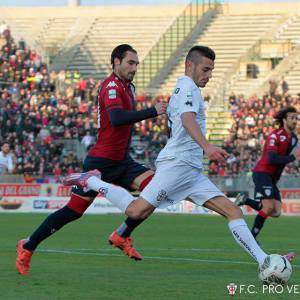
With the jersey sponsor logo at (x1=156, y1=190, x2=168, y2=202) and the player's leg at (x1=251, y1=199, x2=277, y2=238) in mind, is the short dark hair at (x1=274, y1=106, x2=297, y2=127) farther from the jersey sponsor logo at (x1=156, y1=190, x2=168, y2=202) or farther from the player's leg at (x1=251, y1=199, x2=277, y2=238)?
the jersey sponsor logo at (x1=156, y1=190, x2=168, y2=202)

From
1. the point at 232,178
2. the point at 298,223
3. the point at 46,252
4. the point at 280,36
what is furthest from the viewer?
the point at 280,36

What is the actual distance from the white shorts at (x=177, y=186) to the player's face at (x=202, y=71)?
0.81m

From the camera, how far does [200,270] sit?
12367 millimetres

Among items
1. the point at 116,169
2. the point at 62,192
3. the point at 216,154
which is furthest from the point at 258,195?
the point at 62,192

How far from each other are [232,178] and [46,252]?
19080 mm

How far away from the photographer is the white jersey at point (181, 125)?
11.0 meters

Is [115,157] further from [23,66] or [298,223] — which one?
[23,66]

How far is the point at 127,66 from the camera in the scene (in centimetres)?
1277

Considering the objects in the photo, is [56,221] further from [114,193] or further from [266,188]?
[266,188]

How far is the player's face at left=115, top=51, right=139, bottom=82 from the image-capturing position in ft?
41.9

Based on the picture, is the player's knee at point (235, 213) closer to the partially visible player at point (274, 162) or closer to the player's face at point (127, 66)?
the player's face at point (127, 66)

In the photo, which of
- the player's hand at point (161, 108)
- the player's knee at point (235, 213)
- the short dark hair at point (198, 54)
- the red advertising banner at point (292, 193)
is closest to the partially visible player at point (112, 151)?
the player's hand at point (161, 108)

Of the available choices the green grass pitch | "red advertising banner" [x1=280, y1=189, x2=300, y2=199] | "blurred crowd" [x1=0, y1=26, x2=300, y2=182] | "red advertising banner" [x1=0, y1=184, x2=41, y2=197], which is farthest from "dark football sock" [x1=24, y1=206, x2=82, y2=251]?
"blurred crowd" [x1=0, y1=26, x2=300, y2=182]

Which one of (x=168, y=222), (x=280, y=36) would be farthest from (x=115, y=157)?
(x=280, y=36)
